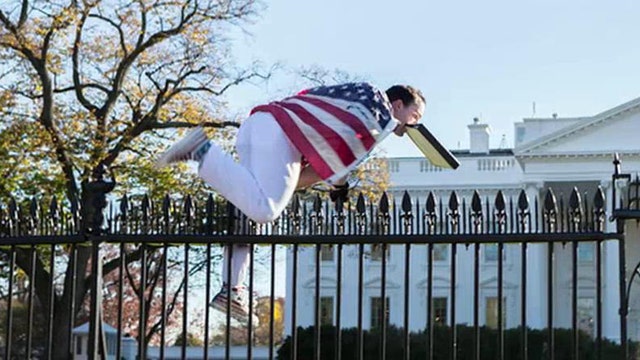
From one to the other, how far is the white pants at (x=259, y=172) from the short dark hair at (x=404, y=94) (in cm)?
53

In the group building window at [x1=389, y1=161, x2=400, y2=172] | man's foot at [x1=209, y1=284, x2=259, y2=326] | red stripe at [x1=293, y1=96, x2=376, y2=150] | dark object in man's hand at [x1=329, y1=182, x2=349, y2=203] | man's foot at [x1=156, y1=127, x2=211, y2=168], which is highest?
building window at [x1=389, y1=161, x2=400, y2=172]

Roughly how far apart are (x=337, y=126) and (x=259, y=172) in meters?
0.40

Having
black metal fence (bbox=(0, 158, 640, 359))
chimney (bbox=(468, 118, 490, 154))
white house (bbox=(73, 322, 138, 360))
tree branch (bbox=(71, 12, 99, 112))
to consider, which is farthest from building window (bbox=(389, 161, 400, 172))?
black metal fence (bbox=(0, 158, 640, 359))

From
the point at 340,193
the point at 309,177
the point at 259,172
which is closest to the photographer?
the point at 259,172

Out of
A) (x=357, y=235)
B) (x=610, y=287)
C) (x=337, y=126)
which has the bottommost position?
(x=357, y=235)

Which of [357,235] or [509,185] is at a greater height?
[509,185]

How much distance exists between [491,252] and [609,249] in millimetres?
6853

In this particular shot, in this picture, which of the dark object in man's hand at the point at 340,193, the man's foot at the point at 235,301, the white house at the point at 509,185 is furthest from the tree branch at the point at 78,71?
the white house at the point at 509,185

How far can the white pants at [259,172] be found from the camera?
528cm

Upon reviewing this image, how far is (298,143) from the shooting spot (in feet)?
17.9

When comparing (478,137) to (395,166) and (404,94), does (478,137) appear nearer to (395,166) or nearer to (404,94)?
(395,166)

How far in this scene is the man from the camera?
5.33 metres

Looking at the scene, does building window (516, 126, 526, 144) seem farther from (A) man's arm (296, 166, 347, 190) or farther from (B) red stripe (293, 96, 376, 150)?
(B) red stripe (293, 96, 376, 150)

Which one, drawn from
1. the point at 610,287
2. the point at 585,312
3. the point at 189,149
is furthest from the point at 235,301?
the point at 610,287
